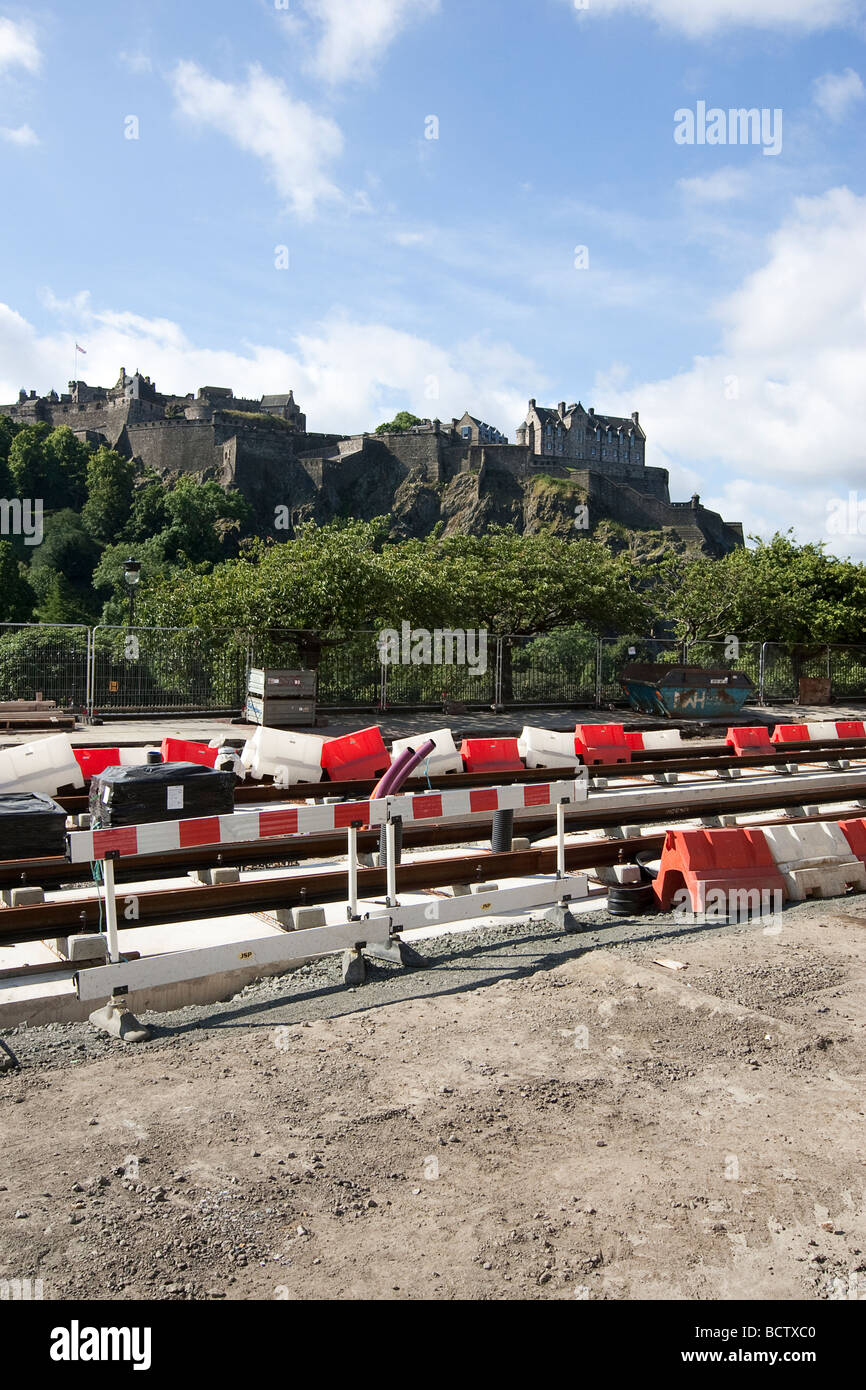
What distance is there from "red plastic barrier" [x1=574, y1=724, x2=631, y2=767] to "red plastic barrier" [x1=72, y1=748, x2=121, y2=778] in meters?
7.72

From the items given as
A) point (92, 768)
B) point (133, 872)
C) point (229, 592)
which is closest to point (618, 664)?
point (229, 592)

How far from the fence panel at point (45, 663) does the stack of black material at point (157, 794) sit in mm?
14525

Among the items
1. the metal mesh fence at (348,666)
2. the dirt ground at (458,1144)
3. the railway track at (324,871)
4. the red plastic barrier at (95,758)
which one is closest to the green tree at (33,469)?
the metal mesh fence at (348,666)

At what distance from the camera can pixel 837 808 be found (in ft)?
45.8

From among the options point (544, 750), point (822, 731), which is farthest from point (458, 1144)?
point (822, 731)

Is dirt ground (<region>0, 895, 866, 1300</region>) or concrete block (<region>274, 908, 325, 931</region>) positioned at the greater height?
concrete block (<region>274, 908, 325, 931</region>)

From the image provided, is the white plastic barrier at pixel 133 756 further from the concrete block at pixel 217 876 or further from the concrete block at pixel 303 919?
the concrete block at pixel 303 919

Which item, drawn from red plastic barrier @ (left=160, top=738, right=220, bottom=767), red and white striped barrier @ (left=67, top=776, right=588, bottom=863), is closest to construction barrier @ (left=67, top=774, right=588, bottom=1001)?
A: red and white striped barrier @ (left=67, top=776, right=588, bottom=863)

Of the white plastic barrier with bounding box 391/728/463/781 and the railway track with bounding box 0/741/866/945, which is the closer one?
the railway track with bounding box 0/741/866/945

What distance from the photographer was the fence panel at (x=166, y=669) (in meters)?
24.1

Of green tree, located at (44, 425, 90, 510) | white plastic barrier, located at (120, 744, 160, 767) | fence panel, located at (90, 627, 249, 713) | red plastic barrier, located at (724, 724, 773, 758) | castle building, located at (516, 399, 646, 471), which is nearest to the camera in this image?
white plastic barrier, located at (120, 744, 160, 767)

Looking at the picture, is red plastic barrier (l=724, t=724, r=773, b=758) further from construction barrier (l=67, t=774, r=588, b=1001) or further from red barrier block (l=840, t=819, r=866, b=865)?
construction barrier (l=67, t=774, r=588, b=1001)

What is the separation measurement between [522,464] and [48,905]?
128 meters

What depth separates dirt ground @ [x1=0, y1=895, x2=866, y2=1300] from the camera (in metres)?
3.47
